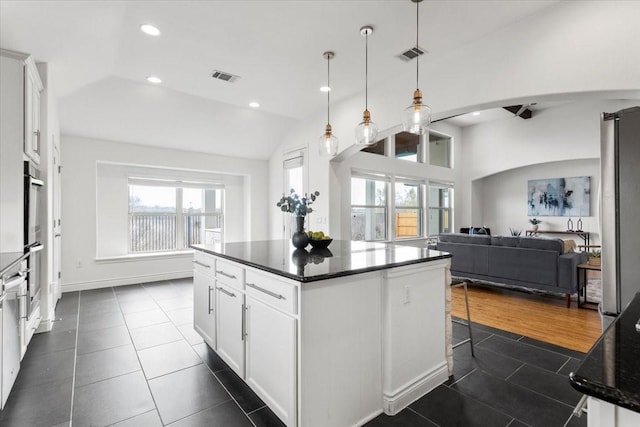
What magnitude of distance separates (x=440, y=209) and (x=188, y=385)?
7.12m

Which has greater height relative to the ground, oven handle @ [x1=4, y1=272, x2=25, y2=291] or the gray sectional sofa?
oven handle @ [x1=4, y1=272, x2=25, y2=291]

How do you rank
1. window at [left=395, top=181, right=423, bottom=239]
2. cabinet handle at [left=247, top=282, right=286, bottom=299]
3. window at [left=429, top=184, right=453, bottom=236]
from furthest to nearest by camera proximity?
window at [left=429, top=184, right=453, bottom=236], window at [left=395, top=181, right=423, bottom=239], cabinet handle at [left=247, top=282, right=286, bottom=299]

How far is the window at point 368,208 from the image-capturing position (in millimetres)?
5914

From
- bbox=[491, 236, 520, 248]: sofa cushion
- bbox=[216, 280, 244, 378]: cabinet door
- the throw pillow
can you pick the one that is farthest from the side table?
bbox=[216, 280, 244, 378]: cabinet door

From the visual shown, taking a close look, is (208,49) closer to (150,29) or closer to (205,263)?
(150,29)

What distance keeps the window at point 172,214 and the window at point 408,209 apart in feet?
12.6

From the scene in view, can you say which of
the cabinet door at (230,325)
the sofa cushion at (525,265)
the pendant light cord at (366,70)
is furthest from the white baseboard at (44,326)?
the sofa cushion at (525,265)

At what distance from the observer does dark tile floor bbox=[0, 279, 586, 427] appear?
189 centimetres

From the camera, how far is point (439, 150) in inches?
317

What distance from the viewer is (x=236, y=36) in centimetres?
315

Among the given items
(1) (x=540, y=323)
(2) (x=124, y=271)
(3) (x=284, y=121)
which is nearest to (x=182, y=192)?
(2) (x=124, y=271)

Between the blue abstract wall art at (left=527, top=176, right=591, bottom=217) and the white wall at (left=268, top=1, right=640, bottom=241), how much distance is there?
5673mm

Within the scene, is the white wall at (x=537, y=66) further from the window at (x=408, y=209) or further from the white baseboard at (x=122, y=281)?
the white baseboard at (x=122, y=281)

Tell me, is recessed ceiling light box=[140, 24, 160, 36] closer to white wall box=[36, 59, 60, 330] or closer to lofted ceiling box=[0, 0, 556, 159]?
lofted ceiling box=[0, 0, 556, 159]
